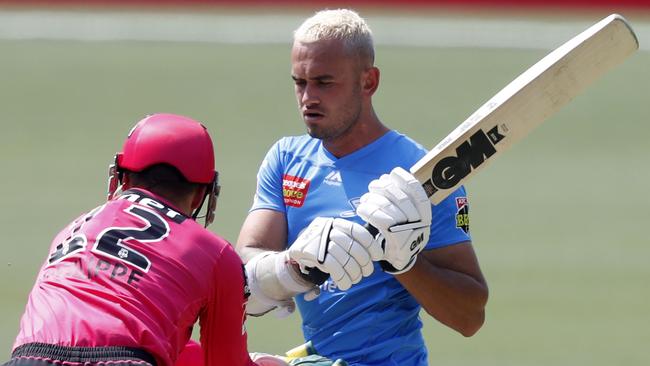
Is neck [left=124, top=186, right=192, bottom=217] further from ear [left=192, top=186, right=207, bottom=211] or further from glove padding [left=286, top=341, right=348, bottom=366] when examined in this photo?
glove padding [left=286, top=341, right=348, bottom=366]

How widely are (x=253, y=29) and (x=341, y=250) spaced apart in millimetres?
8494

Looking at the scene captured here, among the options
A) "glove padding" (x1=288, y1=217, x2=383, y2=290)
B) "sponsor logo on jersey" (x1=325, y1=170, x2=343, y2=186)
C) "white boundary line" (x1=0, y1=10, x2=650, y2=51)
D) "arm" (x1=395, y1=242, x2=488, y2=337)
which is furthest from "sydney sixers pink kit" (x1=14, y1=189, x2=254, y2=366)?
"white boundary line" (x1=0, y1=10, x2=650, y2=51)

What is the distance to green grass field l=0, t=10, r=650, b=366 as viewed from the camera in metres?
6.34

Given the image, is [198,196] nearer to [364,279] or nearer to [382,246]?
[382,246]

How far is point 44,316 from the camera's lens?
10.3 ft

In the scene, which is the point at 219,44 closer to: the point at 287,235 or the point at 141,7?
the point at 141,7

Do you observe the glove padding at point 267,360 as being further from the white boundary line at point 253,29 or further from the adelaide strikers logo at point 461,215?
the white boundary line at point 253,29

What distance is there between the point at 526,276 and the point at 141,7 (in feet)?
22.1

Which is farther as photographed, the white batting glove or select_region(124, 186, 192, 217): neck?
the white batting glove

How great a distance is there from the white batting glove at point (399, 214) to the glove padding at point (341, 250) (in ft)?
0.15

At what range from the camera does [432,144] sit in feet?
28.0

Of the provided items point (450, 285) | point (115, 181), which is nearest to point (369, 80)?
point (450, 285)

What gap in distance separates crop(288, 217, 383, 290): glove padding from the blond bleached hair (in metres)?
0.77

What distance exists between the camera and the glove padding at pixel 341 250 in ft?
11.5
